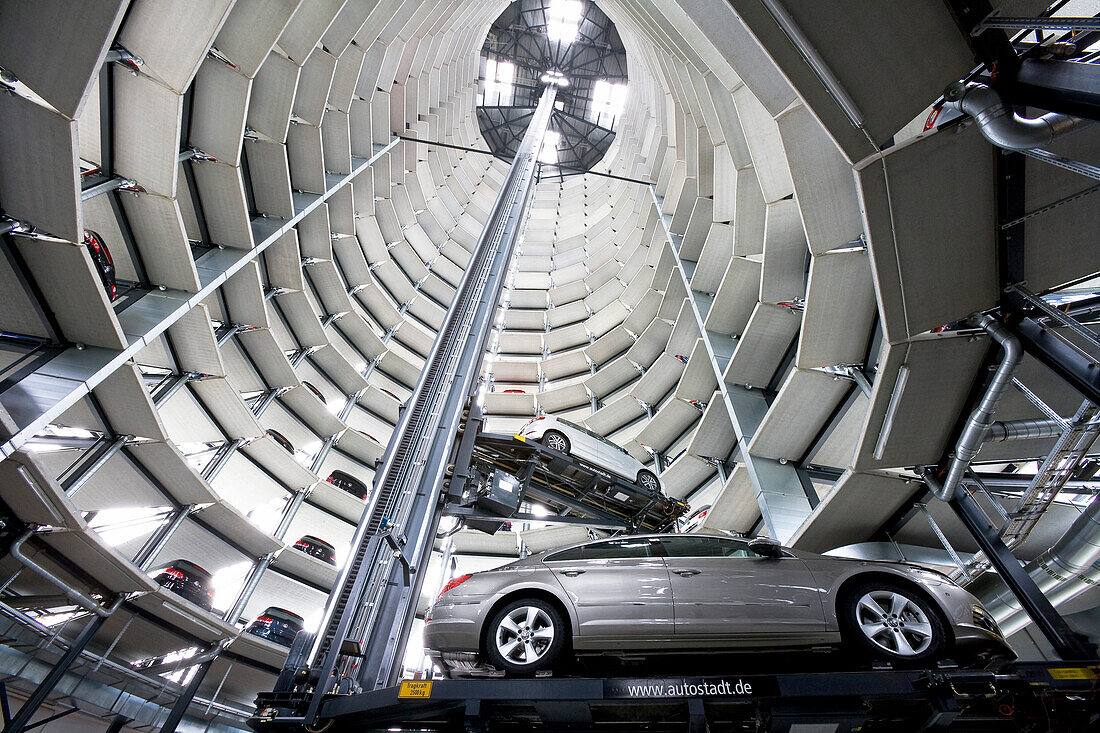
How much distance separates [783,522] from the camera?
944 cm

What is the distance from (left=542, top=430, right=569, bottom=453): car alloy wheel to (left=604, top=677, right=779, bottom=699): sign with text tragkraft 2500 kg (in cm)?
676

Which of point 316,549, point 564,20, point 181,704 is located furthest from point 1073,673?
point 564,20

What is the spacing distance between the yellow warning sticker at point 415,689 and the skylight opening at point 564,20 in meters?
36.7

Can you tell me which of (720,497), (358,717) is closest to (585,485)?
(720,497)

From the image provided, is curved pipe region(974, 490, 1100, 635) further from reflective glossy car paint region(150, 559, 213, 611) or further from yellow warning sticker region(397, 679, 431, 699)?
reflective glossy car paint region(150, 559, 213, 611)

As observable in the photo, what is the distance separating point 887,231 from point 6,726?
1294cm

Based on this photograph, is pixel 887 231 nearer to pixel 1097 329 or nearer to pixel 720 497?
pixel 1097 329

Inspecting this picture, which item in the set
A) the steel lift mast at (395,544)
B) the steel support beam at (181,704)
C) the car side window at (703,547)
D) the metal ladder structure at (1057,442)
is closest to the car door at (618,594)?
the car side window at (703,547)

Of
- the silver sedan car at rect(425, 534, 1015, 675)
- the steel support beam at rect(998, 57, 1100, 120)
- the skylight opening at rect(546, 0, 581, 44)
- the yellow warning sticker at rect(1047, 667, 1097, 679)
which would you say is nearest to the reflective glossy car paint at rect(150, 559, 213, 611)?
the silver sedan car at rect(425, 534, 1015, 675)

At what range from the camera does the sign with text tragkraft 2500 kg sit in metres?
3.69

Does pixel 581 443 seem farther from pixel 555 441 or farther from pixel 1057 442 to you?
pixel 1057 442

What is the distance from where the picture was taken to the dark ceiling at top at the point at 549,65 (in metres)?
31.8

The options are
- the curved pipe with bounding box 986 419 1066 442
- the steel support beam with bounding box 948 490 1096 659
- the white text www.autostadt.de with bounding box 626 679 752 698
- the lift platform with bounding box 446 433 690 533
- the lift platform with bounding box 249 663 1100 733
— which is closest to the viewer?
the lift platform with bounding box 249 663 1100 733

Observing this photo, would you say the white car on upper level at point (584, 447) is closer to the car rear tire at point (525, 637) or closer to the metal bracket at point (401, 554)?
the metal bracket at point (401, 554)
